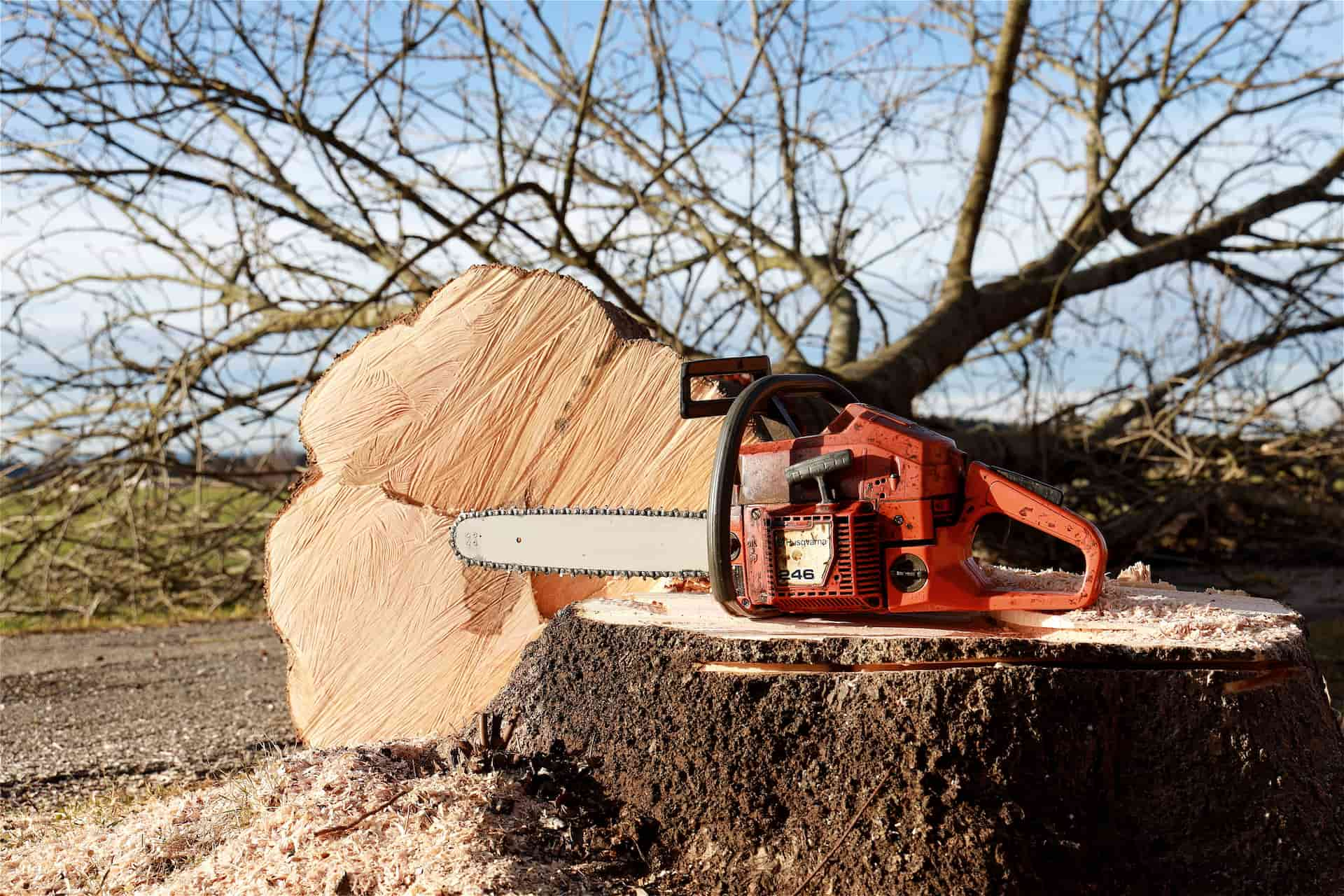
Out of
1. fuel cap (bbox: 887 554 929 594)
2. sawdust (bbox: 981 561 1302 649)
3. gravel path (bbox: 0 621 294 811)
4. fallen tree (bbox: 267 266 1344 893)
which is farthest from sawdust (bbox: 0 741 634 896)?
sawdust (bbox: 981 561 1302 649)

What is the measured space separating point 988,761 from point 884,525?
43 cm

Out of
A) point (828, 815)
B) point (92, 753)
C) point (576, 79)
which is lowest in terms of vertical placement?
point (92, 753)

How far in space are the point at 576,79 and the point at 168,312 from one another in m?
2.53

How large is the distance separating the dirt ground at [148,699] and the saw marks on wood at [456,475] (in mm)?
767

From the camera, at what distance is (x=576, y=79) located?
203 inches

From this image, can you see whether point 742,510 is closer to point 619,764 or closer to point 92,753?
point 619,764

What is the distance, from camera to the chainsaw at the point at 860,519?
188 centimetres

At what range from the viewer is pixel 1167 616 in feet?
6.59

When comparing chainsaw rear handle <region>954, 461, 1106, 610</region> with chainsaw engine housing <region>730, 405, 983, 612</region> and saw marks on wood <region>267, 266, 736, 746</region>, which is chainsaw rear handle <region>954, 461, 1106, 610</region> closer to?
chainsaw engine housing <region>730, 405, 983, 612</region>

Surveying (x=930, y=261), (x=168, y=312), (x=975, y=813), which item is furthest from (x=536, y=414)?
(x=168, y=312)

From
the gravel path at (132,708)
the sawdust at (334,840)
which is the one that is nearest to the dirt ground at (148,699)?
the gravel path at (132,708)

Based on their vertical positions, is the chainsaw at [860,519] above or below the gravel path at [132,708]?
above

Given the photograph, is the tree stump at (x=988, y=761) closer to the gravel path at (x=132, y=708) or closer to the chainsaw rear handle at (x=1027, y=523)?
the chainsaw rear handle at (x=1027, y=523)

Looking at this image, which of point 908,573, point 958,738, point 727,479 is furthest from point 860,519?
point 958,738
